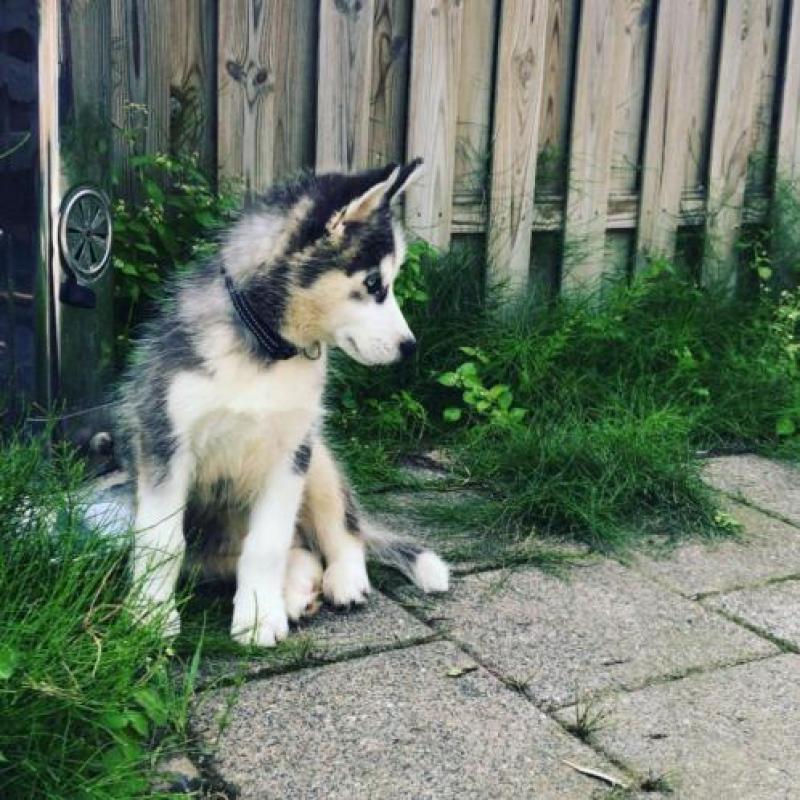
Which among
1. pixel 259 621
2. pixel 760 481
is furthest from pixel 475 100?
pixel 259 621

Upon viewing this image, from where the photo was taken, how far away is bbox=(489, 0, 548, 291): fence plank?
5.21 m

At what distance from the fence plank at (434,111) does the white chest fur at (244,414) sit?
2.12 m

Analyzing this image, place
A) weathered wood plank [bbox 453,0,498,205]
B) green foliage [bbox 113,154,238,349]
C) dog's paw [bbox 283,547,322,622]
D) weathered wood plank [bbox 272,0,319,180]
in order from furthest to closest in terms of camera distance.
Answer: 1. weathered wood plank [bbox 453,0,498,205]
2. weathered wood plank [bbox 272,0,319,180]
3. green foliage [bbox 113,154,238,349]
4. dog's paw [bbox 283,547,322,622]

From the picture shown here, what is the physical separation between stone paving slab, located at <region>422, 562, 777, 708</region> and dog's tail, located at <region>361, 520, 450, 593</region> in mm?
62

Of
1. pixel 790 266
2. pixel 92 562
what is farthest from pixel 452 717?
pixel 790 266

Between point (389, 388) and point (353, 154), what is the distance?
3.11ft

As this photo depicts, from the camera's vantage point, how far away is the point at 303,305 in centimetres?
298

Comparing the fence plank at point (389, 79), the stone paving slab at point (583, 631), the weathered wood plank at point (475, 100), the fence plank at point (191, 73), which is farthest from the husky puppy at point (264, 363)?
the weathered wood plank at point (475, 100)

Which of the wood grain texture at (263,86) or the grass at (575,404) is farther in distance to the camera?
the wood grain texture at (263,86)

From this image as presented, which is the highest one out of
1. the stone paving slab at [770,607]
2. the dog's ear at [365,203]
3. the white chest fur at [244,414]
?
the dog's ear at [365,203]

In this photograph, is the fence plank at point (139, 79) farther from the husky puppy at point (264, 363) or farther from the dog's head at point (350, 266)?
the dog's head at point (350, 266)

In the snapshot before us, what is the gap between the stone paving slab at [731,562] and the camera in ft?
11.9

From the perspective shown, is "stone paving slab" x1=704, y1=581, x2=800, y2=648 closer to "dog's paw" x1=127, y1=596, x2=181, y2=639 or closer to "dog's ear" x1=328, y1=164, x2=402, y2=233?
"dog's ear" x1=328, y1=164, x2=402, y2=233

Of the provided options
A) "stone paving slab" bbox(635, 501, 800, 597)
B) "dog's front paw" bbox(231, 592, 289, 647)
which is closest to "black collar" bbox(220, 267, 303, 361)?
"dog's front paw" bbox(231, 592, 289, 647)
